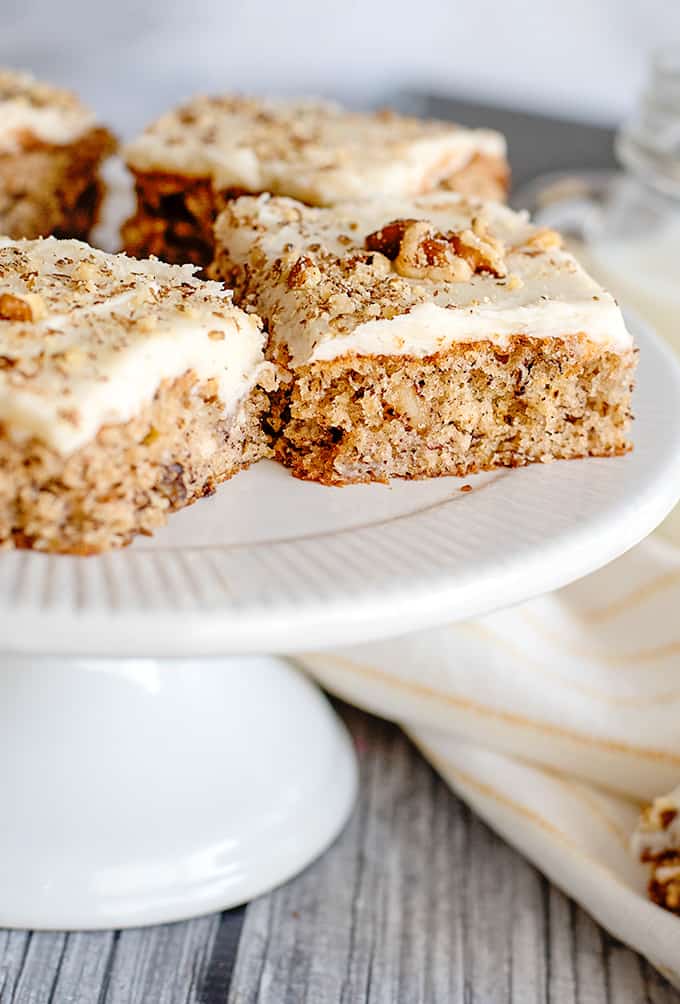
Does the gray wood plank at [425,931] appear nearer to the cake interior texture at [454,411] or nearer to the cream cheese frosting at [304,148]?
the cake interior texture at [454,411]

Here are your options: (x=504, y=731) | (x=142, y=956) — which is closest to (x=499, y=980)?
(x=504, y=731)

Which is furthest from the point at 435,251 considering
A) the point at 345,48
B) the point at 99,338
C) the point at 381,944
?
the point at 345,48

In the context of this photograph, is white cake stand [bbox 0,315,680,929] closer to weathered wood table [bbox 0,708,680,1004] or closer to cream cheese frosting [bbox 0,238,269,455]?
weathered wood table [bbox 0,708,680,1004]

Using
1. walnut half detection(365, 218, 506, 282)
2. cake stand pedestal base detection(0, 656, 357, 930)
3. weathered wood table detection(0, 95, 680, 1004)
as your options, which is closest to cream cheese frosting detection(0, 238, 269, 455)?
walnut half detection(365, 218, 506, 282)

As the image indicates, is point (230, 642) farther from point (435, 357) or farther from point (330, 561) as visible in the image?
point (435, 357)

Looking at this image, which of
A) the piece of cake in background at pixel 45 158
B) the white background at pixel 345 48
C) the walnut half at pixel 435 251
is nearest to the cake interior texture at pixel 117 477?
the walnut half at pixel 435 251

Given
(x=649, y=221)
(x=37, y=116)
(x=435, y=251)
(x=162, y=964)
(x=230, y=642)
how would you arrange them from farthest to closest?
(x=649, y=221) → (x=37, y=116) → (x=435, y=251) → (x=162, y=964) → (x=230, y=642)
